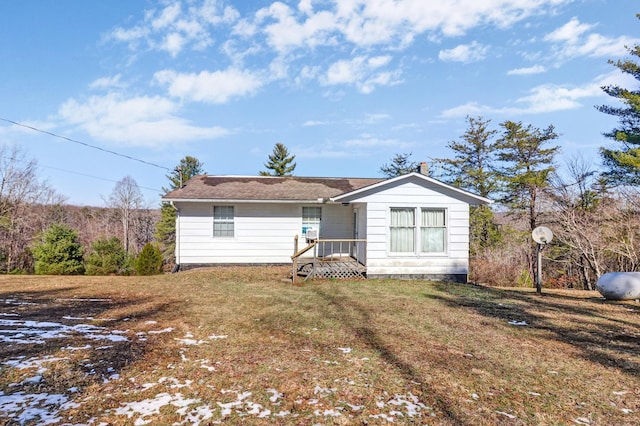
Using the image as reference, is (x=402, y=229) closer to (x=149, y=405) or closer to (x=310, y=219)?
(x=310, y=219)

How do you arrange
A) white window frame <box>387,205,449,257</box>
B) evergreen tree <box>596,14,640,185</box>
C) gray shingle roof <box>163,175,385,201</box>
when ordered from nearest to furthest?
white window frame <box>387,205,449,257</box> → gray shingle roof <box>163,175,385,201</box> → evergreen tree <box>596,14,640,185</box>

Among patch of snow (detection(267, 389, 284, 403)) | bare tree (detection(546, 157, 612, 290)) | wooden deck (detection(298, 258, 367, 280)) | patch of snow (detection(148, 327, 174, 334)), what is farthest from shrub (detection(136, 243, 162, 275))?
bare tree (detection(546, 157, 612, 290))

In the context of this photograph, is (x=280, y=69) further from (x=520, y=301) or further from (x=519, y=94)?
(x=520, y=301)

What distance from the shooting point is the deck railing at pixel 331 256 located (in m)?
11.1

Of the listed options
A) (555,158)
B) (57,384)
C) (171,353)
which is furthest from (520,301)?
(555,158)

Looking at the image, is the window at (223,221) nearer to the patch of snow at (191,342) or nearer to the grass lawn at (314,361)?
the grass lawn at (314,361)

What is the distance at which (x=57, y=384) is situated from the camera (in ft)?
11.5

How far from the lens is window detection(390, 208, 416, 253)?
11453mm

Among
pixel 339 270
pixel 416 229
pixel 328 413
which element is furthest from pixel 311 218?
pixel 328 413

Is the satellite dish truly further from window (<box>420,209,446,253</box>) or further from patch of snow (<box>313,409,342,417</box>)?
patch of snow (<box>313,409,342,417</box>)

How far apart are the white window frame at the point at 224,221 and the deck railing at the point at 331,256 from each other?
321 centimetres

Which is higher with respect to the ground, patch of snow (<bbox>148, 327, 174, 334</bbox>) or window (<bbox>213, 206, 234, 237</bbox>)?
window (<bbox>213, 206, 234, 237</bbox>)

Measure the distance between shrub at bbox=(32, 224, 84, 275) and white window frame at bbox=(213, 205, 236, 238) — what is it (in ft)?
22.4

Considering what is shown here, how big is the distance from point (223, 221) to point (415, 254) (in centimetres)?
803
